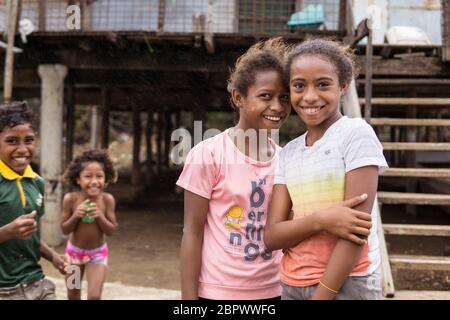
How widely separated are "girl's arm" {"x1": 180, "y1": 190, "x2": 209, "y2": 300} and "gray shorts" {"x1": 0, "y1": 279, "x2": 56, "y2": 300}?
1009mm

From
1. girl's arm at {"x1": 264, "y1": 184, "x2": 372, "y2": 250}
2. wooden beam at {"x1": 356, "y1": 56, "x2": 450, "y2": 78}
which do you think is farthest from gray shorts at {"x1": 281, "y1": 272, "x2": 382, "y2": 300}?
wooden beam at {"x1": 356, "y1": 56, "x2": 450, "y2": 78}

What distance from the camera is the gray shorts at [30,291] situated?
254 cm

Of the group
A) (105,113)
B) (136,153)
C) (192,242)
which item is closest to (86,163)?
(192,242)

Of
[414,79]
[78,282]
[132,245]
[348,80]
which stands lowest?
[132,245]

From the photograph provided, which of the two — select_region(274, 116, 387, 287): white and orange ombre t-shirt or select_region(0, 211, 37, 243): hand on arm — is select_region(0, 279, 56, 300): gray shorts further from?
select_region(274, 116, 387, 287): white and orange ombre t-shirt

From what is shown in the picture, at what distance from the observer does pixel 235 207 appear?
198 centimetres

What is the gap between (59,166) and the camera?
788 centimetres

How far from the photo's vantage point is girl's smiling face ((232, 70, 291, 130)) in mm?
1945

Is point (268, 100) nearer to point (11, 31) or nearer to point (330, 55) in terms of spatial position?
point (330, 55)

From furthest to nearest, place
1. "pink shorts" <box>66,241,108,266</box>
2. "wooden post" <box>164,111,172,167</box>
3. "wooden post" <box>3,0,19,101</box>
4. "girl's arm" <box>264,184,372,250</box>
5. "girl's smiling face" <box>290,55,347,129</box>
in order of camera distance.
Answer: "wooden post" <box>164,111,172,167</box> < "wooden post" <box>3,0,19,101</box> < "pink shorts" <box>66,241,108,266</box> < "girl's smiling face" <box>290,55,347,129</box> < "girl's arm" <box>264,184,372,250</box>
